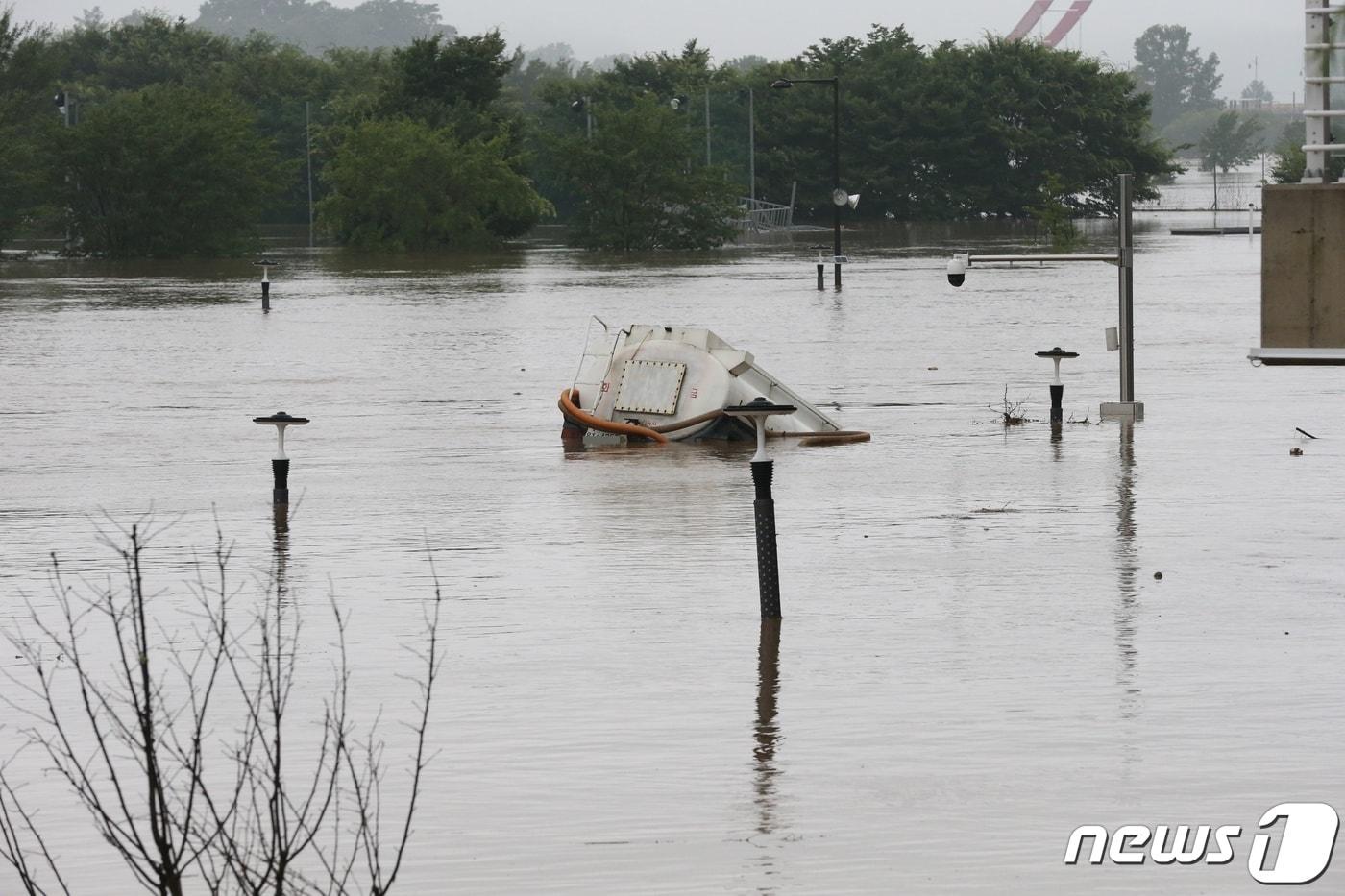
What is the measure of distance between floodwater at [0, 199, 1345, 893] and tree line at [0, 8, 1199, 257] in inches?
1135

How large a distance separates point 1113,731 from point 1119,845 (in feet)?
6.10

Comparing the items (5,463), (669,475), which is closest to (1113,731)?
(669,475)

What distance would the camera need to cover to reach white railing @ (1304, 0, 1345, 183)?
41.9 feet

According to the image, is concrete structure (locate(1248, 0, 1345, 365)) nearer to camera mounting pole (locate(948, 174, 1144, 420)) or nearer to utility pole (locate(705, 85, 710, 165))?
camera mounting pole (locate(948, 174, 1144, 420))

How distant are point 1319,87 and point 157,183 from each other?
80515mm

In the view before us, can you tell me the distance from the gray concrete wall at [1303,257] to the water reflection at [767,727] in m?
3.30

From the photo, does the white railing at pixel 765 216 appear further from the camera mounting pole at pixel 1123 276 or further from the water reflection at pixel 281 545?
the water reflection at pixel 281 545

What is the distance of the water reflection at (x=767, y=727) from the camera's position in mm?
9297

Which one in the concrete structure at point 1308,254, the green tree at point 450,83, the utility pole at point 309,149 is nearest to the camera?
the concrete structure at point 1308,254

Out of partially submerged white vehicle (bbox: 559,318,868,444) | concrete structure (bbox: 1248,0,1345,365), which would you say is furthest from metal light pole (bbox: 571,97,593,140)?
concrete structure (bbox: 1248,0,1345,365)

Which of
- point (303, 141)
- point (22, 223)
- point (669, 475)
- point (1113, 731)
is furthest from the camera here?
point (303, 141)

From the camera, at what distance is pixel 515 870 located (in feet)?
28.0

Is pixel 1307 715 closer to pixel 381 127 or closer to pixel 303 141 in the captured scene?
Result: pixel 381 127

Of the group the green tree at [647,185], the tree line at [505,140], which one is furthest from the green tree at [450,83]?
the green tree at [647,185]
